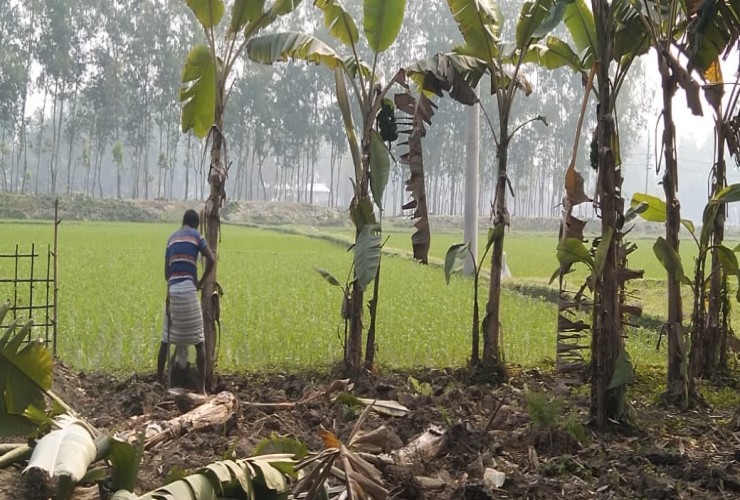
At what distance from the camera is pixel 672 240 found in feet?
18.2

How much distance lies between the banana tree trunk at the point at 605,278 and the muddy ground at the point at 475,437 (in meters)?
0.20

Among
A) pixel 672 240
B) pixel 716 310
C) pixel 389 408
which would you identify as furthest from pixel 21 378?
pixel 716 310

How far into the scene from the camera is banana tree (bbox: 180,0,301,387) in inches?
258

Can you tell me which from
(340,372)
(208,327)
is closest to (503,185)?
(340,372)

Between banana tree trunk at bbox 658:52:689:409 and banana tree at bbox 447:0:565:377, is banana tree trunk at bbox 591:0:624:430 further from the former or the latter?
banana tree at bbox 447:0:565:377

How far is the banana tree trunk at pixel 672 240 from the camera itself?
→ 550cm

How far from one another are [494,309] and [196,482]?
14.5ft

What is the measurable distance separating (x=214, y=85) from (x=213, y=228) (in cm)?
134

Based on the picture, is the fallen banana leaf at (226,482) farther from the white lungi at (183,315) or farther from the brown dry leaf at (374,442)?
the white lungi at (183,315)

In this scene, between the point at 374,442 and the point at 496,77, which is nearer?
the point at 374,442

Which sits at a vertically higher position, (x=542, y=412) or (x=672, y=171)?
(x=672, y=171)

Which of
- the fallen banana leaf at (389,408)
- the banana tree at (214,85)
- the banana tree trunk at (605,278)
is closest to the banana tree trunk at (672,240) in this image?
the banana tree trunk at (605,278)

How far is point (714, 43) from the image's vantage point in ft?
19.3

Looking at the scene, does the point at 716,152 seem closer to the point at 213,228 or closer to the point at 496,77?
the point at 496,77
